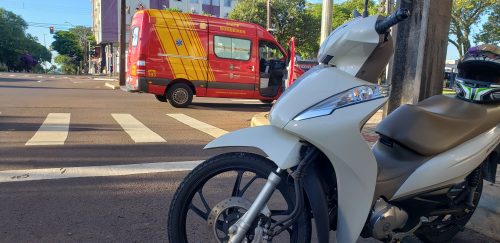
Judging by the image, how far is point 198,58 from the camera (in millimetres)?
12570

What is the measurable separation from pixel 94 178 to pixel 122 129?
3.58m

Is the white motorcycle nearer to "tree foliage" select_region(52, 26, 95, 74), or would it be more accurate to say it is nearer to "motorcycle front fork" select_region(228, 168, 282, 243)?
"motorcycle front fork" select_region(228, 168, 282, 243)

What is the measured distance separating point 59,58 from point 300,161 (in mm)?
100728

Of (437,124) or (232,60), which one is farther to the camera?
(232,60)

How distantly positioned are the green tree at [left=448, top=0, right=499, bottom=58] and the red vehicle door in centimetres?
2538

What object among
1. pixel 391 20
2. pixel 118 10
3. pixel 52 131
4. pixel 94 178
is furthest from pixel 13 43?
pixel 391 20

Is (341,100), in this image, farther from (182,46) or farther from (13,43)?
(13,43)

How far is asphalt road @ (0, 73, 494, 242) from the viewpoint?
3.44m

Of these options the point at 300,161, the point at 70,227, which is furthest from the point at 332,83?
the point at 70,227

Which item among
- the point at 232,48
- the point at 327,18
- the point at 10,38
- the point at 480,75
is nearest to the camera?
the point at 480,75

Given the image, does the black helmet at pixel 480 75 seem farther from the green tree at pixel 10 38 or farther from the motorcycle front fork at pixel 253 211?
the green tree at pixel 10 38

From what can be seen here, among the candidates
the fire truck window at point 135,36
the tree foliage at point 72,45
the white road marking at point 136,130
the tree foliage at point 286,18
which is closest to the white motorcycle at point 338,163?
the white road marking at point 136,130

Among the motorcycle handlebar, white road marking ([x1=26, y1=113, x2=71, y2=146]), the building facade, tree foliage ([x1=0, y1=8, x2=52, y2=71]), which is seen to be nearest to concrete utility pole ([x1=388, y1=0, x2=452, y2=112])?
the motorcycle handlebar

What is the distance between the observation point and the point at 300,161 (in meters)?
2.25
